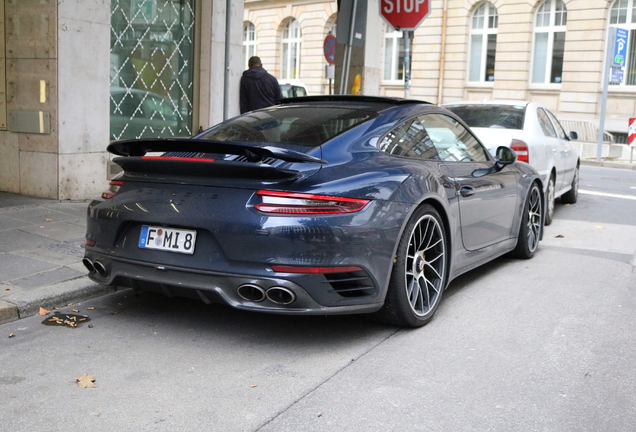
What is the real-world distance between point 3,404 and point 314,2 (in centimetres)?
3517

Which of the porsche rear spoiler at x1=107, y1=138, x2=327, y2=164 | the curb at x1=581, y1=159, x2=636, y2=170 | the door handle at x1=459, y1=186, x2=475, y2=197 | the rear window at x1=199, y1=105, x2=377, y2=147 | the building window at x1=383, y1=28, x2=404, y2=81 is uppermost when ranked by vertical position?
the building window at x1=383, y1=28, x2=404, y2=81

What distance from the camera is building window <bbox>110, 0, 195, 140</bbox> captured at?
9.41m

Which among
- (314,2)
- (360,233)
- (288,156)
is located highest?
(314,2)

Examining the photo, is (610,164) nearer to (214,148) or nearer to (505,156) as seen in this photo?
(505,156)

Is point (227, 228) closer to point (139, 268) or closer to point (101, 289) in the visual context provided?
point (139, 268)

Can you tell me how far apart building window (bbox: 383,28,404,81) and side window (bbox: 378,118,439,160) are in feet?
98.6

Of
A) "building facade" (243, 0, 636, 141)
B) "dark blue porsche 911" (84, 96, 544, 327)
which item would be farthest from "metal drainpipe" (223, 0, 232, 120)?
"building facade" (243, 0, 636, 141)

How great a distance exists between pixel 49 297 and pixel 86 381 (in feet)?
4.65

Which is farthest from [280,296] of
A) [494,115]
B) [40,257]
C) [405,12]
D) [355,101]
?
[405,12]

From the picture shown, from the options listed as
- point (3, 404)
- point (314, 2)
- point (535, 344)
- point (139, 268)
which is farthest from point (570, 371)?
point (314, 2)

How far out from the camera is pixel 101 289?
515cm

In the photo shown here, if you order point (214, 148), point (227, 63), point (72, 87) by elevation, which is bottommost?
point (214, 148)

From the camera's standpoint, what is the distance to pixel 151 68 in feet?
32.8

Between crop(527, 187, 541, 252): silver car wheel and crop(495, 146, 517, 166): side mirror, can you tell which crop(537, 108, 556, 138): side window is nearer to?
crop(527, 187, 541, 252): silver car wheel
